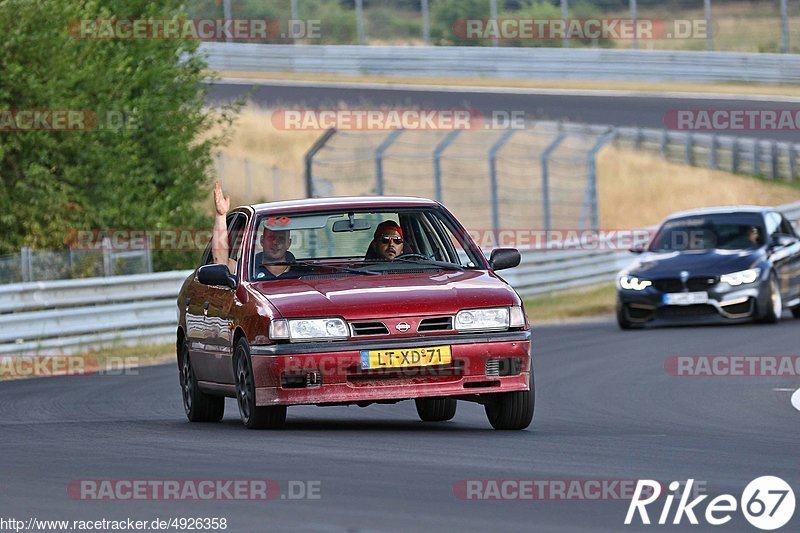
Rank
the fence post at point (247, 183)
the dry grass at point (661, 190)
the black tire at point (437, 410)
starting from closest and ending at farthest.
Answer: the black tire at point (437, 410) < the fence post at point (247, 183) < the dry grass at point (661, 190)

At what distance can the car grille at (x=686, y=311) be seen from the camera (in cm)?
2058

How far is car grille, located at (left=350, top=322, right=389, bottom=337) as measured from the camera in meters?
10.1

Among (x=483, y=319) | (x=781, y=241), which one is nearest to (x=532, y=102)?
(x=781, y=241)

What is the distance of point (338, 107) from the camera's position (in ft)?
140

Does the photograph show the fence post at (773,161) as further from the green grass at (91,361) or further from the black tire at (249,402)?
the black tire at (249,402)

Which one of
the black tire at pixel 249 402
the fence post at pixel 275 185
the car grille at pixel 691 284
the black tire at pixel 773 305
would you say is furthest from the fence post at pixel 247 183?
the black tire at pixel 249 402

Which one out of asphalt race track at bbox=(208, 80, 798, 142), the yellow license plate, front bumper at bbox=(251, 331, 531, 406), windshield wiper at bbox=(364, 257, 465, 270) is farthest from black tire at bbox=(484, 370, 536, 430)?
asphalt race track at bbox=(208, 80, 798, 142)

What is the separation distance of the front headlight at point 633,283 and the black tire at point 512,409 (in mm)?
10342

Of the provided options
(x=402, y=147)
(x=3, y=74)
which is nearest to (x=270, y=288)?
(x=3, y=74)

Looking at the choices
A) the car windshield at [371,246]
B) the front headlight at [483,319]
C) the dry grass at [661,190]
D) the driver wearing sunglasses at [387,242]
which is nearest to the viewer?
the front headlight at [483,319]

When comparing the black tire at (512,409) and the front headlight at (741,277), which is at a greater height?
the black tire at (512,409)

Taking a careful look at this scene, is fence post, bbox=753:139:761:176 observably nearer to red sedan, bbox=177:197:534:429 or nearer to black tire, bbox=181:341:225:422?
black tire, bbox=181:341:225:422

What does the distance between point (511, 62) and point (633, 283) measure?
86.1ft

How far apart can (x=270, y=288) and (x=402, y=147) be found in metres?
34.1
